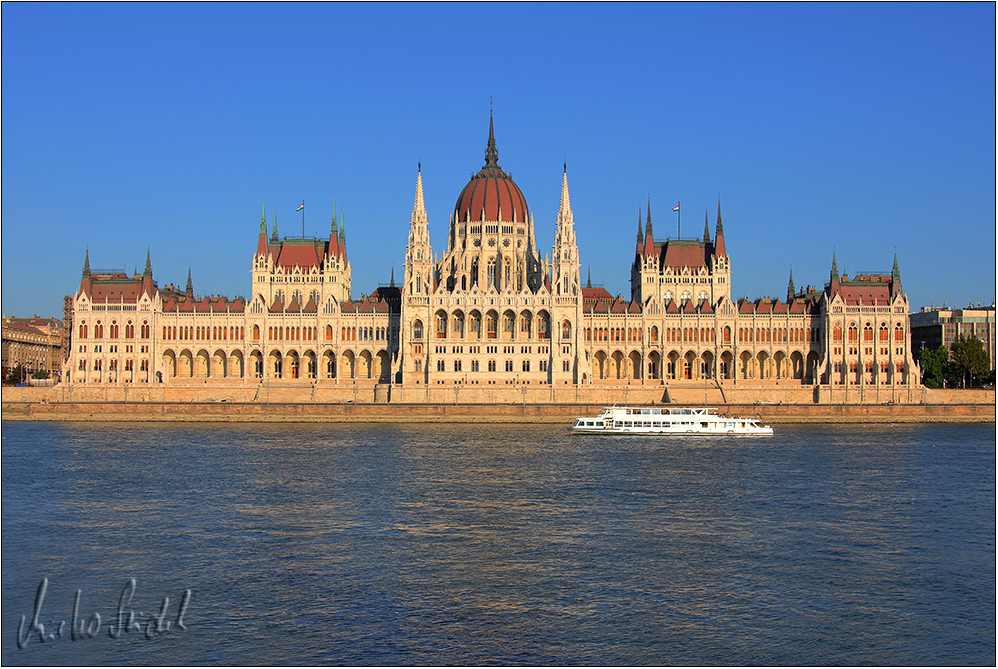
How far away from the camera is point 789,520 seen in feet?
159

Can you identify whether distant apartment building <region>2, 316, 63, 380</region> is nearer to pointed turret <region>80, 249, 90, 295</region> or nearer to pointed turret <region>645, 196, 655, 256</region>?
pointed turret <region>80, 249, 90, 295</region>

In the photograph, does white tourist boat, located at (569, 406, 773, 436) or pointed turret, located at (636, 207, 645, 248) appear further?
pointed turret, located at (636, 207, 645, 248)

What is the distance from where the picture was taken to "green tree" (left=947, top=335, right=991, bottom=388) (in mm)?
131500

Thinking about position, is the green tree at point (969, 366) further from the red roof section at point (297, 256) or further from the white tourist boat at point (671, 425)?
the red roof section at point (297, 256)

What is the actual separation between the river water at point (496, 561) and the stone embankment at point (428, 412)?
38.2 metres

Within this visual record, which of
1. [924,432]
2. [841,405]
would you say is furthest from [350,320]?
[924,432]

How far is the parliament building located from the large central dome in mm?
178

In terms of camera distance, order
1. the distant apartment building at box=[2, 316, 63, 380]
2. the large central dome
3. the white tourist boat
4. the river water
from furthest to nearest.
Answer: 1. the distant apartment building at box=[2, 316, 63, 380]
2. the large central dome
3. the white tourist boat
4. the river water

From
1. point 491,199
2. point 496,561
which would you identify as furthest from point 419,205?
point 496,561

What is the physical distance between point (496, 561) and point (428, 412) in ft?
236

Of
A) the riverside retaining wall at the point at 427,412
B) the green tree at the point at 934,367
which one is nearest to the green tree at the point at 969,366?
the green tree at the point at 934,367

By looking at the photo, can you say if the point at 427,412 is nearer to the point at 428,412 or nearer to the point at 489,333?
the point at 428,412

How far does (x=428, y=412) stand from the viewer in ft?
365

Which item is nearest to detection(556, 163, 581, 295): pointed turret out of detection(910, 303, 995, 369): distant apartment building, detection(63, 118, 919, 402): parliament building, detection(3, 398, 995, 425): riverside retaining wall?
detection(63, 118, 919, 402): parliament building
